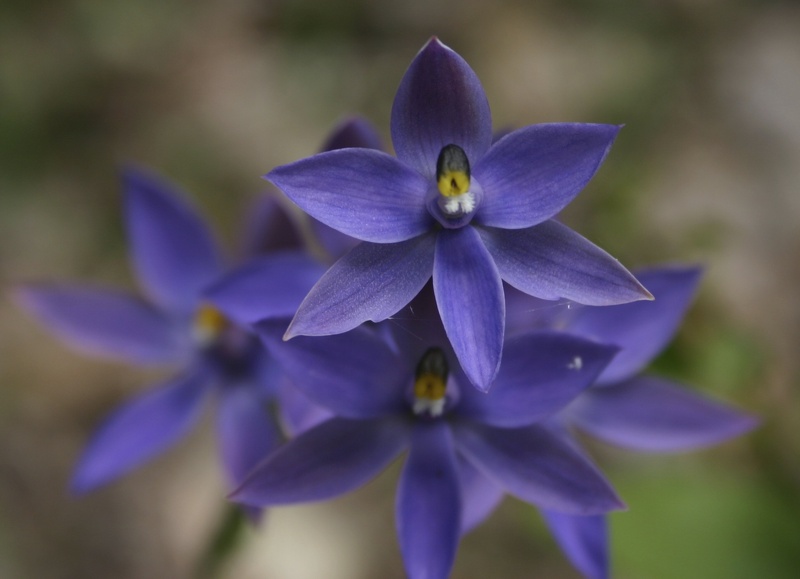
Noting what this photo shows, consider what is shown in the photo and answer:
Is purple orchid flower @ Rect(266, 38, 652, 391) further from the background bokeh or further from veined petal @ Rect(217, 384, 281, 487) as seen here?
the background bokeh

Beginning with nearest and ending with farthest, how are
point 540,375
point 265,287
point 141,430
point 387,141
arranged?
1. point 540,375
2. point 265,287
3. point 141,430
4. point 387,141

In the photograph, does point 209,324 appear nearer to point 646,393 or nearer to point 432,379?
point 432,379

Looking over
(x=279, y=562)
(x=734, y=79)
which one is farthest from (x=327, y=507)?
(x=734, y=79)

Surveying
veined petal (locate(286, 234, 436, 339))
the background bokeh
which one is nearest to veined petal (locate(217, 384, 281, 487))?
veined petal (locate(286, 234, 436, 339))

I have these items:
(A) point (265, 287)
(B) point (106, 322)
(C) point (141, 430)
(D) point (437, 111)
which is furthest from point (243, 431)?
(D) point (437, 111)

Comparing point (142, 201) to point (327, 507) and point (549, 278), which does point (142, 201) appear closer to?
point (549, 278)

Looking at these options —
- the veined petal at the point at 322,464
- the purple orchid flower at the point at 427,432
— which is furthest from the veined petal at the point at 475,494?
the veined petal at the point at 322,464

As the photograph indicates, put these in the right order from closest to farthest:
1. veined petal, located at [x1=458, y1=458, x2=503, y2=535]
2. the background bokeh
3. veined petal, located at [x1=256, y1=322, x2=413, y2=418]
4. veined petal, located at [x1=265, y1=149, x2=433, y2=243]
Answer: veined petal, located at [x1=265, y1=149, x2=433, y2=243], veined petal, located at [x1=256, y1=322, x2=413, y2=418], veined petal, located at [x1=458, y1=458, x2=503, y2=535], the background bokeh
